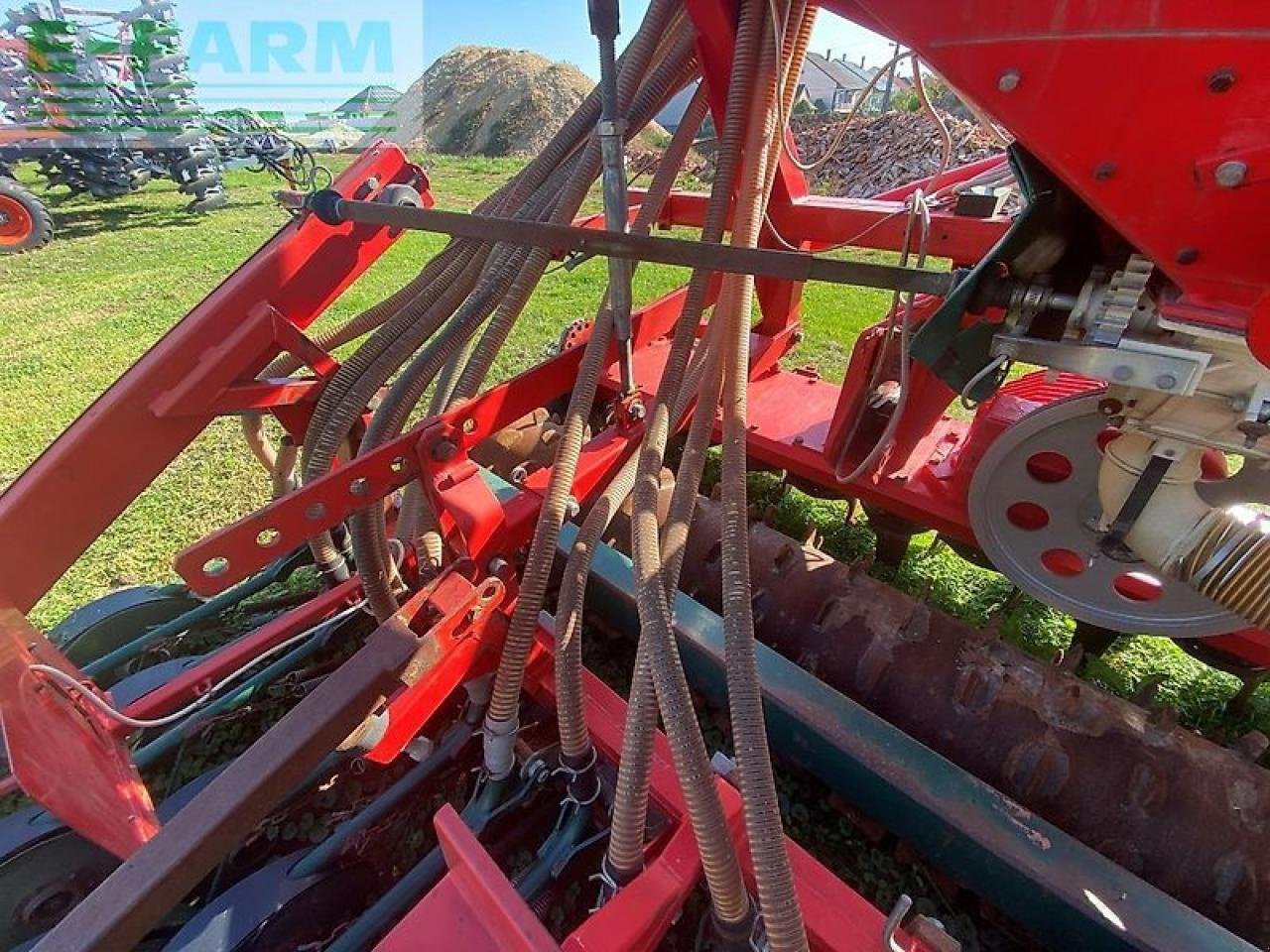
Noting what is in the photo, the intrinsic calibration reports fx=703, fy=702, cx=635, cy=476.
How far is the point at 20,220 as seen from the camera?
929 cm

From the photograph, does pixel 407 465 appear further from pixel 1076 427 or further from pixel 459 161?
pixel 459 161

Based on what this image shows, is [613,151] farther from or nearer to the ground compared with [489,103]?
farther from the ground

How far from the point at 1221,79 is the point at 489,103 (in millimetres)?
31349

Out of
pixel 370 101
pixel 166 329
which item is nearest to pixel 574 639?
pixel 166 329

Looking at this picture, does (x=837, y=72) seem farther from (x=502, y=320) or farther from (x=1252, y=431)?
(x=1252, y=431)

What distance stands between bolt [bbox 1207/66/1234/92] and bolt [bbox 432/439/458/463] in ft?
5.36

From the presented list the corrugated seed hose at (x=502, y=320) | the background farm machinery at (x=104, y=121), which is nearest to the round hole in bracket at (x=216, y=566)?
the corrugated seed hose at (x=502, y=320)

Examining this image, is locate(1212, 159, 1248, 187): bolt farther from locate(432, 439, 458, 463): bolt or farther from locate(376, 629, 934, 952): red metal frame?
locate(432, 439, 458, 463): bolt

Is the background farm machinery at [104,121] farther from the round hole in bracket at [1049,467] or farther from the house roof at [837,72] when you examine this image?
the house roof at [837,72]

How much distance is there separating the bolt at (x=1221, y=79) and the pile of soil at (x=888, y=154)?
11.2m

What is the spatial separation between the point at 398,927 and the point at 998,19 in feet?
5.97

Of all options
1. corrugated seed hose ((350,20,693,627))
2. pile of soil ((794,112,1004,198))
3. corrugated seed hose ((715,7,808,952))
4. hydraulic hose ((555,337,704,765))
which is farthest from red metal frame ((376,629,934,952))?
pile of soil ((794,112,1004,198))

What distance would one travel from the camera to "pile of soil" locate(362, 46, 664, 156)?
26.1 meters

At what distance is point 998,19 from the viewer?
1091 mm
